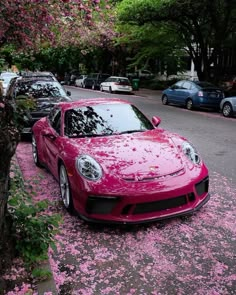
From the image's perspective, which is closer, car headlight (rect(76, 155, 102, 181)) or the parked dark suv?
car headlight (rect(76, 155, 102, 181))

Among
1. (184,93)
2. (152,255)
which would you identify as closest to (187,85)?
(184,93)

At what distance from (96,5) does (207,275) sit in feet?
17.4

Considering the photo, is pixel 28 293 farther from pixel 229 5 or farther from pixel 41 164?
pixel 229 5

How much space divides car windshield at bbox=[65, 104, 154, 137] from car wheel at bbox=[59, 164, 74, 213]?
24.2 inches

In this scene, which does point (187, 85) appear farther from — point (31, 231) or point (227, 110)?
point (31, 231)

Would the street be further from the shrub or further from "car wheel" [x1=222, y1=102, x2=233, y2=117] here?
"car wheel" [x1=222, y1=102, x2=233, y2=117]

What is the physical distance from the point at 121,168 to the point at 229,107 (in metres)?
12.1

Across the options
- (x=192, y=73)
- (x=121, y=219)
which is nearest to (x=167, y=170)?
(x=121, y=219)

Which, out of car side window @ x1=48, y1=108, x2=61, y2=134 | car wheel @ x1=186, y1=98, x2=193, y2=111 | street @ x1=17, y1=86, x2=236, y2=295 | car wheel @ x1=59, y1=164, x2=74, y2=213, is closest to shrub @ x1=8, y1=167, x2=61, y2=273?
street @ x1=17, y1=86, x2=236, y2=295

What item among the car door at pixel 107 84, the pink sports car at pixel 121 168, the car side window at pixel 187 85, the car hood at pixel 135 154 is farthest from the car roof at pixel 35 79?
the car door at pixel 107 84

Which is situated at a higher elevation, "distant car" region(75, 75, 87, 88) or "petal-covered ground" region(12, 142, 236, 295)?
"distant car" region(75, 75, 87, 88)

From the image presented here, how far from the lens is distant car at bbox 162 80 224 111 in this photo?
17609 millimetres

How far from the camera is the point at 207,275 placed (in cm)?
355

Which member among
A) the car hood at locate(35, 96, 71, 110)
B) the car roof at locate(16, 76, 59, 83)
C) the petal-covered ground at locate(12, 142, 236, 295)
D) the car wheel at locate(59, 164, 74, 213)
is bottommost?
the petal-covered ground at locate(12, 142, 236, 295)
